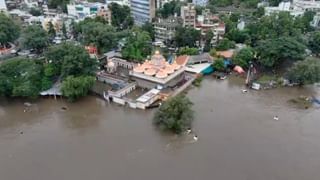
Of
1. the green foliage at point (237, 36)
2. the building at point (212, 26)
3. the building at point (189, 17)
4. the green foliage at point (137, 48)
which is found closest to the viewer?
the green foliage at point (137, 48)

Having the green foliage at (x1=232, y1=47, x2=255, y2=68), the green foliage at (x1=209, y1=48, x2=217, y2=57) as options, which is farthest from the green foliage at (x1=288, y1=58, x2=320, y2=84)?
the green foliage at (x1=209, y1=48, x2=217, y2=57)

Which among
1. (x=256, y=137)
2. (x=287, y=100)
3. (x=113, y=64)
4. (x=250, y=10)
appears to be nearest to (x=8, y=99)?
(x=113, y=64)

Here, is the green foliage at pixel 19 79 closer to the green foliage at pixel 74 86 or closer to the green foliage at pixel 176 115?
the green foliage at pixel 74 86

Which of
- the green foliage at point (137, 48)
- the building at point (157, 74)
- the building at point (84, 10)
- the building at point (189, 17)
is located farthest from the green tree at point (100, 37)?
the building at point (84, 10)

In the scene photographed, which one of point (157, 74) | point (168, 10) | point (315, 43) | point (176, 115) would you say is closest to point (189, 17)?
point (168, 10)

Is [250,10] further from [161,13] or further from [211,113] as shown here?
[211,113]

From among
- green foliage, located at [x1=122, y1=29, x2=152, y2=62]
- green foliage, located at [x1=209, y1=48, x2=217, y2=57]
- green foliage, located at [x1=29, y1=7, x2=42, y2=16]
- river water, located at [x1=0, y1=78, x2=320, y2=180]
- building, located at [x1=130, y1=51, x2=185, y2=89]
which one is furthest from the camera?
green foliage, located at [x1=29, y1=7, x2=42, y2=16]

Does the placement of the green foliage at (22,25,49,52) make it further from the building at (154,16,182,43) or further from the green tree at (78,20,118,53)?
the building at (154,16,182,43)
